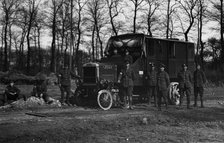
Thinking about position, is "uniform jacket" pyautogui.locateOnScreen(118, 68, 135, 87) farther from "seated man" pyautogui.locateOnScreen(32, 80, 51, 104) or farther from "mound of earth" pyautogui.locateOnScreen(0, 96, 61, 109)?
"seated man" pyautogui.locateOnScreen(32, 80, 51, 104)

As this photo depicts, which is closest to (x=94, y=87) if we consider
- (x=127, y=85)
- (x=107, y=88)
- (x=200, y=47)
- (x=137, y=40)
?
(x=107, y=88)

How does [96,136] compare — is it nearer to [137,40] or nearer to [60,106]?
[60,106]

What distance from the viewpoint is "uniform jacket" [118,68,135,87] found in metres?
12.9

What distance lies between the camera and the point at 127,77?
12859mm

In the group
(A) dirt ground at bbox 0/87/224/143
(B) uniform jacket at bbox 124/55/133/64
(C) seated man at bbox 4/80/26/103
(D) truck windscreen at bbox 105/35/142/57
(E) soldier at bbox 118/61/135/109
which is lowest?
(A) dirt ground at bbox 0/87/224/143

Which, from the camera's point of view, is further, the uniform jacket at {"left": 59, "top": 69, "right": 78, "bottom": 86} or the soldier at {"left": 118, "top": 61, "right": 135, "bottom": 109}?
the uniform jacket at {"left": 59, "top": 69, "right": 78, "bottom": 86}

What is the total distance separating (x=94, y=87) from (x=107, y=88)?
59cm

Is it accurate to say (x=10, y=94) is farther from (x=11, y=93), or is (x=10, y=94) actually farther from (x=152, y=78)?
(x=152, y=78)

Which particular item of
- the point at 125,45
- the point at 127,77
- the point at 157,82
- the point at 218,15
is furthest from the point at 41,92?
the point at 218,15

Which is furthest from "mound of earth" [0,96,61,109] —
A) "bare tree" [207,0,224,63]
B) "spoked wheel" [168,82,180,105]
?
"bare tree" [207,0,224,63]

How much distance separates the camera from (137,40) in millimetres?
14312

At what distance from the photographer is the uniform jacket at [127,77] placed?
42.2ft

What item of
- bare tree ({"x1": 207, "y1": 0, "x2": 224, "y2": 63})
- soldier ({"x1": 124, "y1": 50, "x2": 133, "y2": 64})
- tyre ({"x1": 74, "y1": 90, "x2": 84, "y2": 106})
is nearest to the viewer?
soldier ({"x1": 124, "y1": 50, "x2": 133, "y2": 64})

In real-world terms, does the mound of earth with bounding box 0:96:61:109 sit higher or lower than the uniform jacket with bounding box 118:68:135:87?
lower
